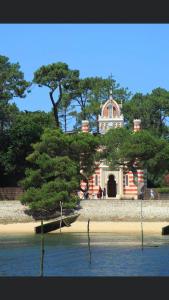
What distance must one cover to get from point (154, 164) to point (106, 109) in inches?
587

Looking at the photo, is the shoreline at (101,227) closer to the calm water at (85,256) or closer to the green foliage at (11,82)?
the calm water at (85,256)

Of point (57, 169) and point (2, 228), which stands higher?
point (57, 169)

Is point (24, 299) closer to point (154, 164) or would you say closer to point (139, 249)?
point (139, 249)

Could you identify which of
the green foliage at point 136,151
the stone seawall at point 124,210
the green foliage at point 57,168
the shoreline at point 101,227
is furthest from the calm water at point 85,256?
the green foliage at point 136,151

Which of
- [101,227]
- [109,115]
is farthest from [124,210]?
[109,115]

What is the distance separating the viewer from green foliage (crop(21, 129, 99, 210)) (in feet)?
224

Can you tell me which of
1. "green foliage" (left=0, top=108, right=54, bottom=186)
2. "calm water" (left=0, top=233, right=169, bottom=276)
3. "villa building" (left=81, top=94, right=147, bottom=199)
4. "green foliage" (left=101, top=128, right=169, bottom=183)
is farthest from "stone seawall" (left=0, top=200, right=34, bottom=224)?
"villa building" (left=81, top=94, right=147, bottom=199)

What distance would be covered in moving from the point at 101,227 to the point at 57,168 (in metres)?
7.32

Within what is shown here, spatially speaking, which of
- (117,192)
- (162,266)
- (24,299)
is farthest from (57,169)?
(24,299)

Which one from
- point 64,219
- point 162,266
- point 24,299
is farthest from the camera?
point 64,219

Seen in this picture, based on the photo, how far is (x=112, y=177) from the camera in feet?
277

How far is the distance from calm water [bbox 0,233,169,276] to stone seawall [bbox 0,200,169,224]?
934cm

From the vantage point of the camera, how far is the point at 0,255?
154ft

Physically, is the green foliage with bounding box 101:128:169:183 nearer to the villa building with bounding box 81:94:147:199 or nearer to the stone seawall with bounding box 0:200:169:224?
the stone seawall with bounding box 0:200:169:224
